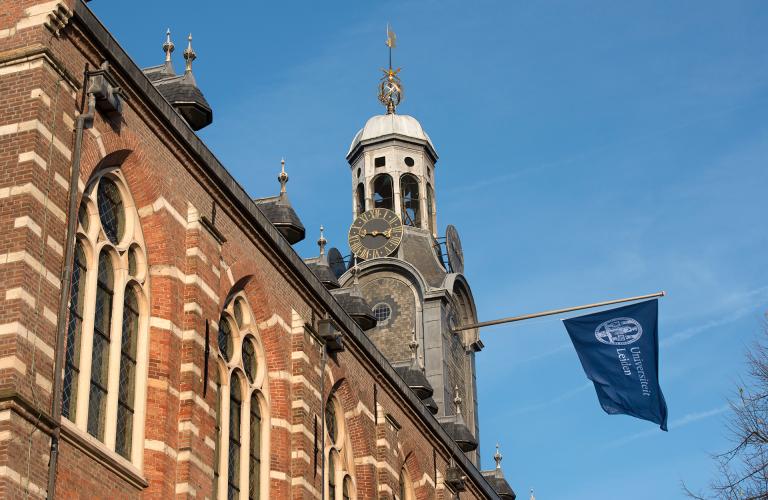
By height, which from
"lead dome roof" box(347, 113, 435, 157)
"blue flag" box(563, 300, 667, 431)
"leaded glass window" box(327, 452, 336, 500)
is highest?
"lead dome roof" box(347, 113, 435, 157)

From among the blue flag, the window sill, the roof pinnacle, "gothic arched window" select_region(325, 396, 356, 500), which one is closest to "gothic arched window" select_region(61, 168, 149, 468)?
the window sill

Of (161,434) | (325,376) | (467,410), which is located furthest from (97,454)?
(467,410)

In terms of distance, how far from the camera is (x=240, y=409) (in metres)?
29.0

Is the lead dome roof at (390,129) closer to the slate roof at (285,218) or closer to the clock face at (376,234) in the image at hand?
the clock face at (376,234)

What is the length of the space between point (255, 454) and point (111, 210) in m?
6.77

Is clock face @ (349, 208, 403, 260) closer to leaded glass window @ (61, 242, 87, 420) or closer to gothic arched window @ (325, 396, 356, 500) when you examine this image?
gothic arched window @ (325, 396, 356, 500)

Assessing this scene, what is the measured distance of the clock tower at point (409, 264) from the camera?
5806 centimetres

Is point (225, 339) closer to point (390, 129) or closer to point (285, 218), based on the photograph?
point (285, 218)

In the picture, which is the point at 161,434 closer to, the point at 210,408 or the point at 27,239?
the point at 210,408

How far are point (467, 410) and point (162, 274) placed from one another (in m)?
36.0

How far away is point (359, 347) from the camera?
117 ft

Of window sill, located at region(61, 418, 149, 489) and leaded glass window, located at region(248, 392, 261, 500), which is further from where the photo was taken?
leaded glass window, located at region(248, 392, 261, 500)

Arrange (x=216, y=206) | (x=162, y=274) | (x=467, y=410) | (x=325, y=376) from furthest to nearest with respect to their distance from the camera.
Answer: (x=467, y=410), (x=325, y=376), (x=216, y=206), (x=162, y=274)

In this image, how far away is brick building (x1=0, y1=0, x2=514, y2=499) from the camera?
2156 centimetres
